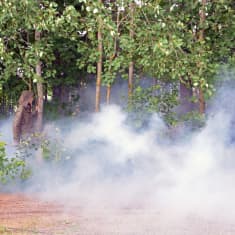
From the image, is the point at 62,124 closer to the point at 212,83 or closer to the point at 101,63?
the point at 101,63

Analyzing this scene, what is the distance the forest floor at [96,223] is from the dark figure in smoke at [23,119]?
66.9 inches

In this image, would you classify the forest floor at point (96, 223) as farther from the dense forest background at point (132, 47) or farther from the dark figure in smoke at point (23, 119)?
the dense forest background at point (132, 47)

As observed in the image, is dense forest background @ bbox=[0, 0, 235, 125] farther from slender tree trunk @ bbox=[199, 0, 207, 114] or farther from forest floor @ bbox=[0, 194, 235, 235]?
forest floor @ bbox=[0, 194, 235, 235]

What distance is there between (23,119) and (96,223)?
9.80 feet

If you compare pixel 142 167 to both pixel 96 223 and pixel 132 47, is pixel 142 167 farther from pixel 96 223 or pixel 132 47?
pixel 96 223

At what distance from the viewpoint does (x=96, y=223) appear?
513cm

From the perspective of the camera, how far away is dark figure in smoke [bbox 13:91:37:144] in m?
7.63

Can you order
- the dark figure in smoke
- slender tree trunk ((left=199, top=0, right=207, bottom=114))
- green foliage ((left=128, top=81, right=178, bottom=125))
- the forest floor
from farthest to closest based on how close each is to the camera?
the dark figure in smoke → slender tree trunk ((left=199, top=0, right=207, bottom=114)) → green foliage ((left=128, top=81, right=178, bottom=125)) → the forest floor

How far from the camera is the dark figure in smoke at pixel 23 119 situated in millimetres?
7633

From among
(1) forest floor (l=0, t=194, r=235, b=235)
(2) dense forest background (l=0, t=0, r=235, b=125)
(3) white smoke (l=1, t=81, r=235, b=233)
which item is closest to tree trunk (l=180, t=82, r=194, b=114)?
(2) dense forest background (l=0, t=0, r=235, b=125)

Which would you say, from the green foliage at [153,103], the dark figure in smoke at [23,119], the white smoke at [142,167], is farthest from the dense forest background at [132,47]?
the white smoke at [142,167]

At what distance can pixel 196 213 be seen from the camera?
5484 millimetres

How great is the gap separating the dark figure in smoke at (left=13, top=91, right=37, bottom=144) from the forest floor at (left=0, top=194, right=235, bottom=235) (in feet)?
5.58

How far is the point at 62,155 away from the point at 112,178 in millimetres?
790
